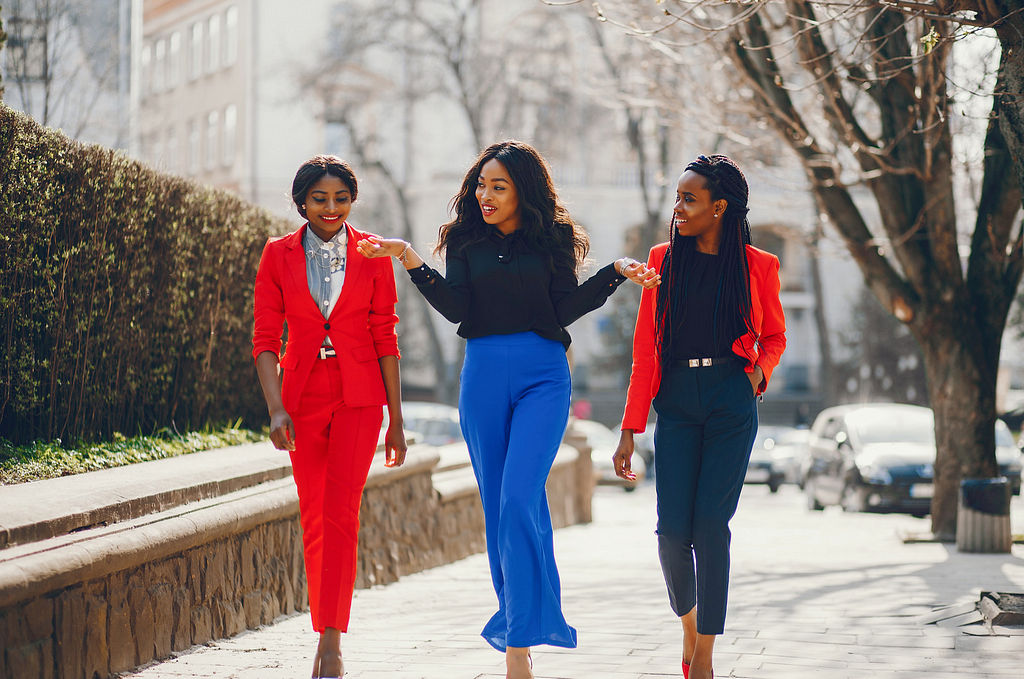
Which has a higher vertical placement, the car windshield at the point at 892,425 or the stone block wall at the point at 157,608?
the car windshield at the point at 892,425

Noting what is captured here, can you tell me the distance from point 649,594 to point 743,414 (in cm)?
311

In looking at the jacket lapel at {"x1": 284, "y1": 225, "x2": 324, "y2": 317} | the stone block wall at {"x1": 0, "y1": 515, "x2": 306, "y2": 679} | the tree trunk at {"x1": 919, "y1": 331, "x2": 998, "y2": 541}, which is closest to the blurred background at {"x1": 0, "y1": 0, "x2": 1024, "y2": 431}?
the tree trunk at {"x1": 919, "y1": 331, "x2": 998, "y2": 541}

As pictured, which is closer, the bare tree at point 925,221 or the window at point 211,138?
the bare tree at point 925,221

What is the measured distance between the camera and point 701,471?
167 inches

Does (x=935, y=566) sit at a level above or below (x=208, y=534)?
below

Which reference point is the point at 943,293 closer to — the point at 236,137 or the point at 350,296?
the point at 350,296

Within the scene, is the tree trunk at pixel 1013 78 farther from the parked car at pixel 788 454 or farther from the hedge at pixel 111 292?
the parked car at pixel 788 454

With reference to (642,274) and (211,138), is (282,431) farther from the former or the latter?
(211,138)

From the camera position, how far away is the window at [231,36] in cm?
4256

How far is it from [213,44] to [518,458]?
42.8m

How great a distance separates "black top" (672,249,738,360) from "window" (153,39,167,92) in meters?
45.7

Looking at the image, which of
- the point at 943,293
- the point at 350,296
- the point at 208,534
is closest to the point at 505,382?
the point at 350,296

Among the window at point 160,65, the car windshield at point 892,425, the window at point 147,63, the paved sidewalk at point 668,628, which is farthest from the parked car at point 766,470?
the window at point 147,63

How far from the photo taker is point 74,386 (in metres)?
6.08
